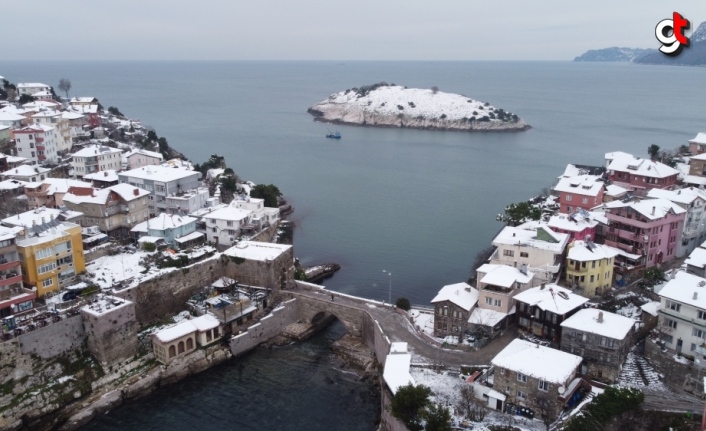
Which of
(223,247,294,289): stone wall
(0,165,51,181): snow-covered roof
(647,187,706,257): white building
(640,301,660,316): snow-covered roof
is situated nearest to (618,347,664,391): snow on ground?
(640,301,660,316): snow-covered roof

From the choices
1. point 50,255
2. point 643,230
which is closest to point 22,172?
point 50,255

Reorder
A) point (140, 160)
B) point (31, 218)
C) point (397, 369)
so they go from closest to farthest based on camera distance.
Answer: point (397, 369) < point (31, 218) < point (140, 160)

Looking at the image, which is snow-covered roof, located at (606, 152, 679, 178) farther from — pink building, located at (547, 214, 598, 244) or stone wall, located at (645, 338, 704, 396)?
stone wall, located at (645, 338, 704, 396)

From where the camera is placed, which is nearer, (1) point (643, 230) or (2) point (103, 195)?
(1) point (643, 230)

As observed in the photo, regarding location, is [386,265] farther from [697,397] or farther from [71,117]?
[71,117]

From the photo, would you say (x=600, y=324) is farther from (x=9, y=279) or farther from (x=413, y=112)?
(x=413, y=112)

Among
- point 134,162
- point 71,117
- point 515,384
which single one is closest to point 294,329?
point 515,384
